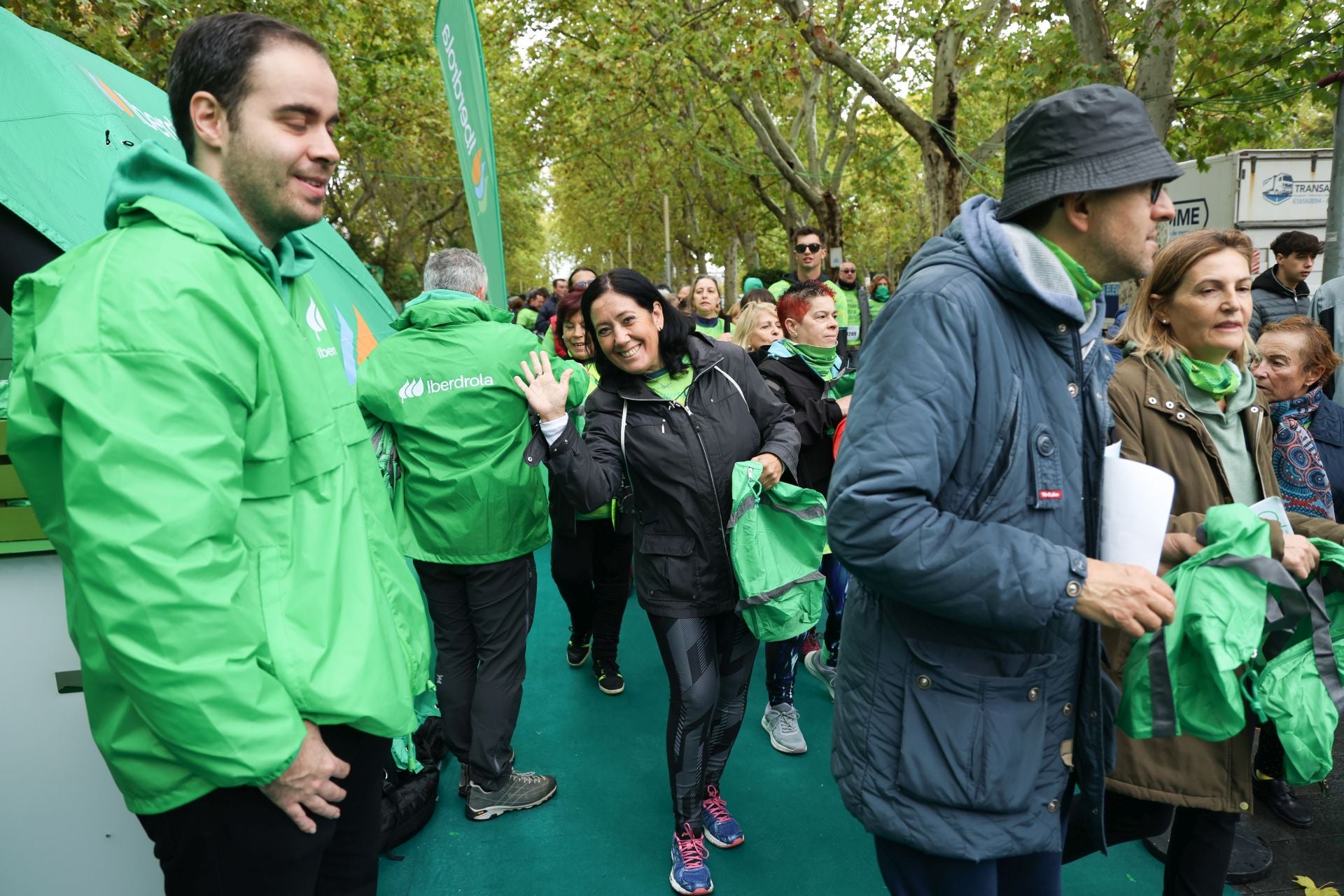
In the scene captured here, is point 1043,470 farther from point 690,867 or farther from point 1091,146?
point 690,867

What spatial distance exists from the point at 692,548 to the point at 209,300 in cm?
173

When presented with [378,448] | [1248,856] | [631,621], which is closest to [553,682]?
[631,621]

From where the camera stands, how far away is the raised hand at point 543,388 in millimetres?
2738

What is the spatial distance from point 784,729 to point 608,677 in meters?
1.04

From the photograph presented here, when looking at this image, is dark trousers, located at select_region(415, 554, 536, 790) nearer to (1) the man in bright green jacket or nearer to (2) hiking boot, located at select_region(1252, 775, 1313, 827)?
(1) the man in bright green jacket

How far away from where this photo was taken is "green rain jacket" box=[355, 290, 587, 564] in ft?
9.88

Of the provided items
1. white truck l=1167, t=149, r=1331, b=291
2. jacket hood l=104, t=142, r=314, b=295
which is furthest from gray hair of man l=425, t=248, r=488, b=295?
white truck l=1167, t=149, r=1331, b=291

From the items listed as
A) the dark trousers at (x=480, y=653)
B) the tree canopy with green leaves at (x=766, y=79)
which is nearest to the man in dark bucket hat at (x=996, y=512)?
the dark trousers at (x=480, y=653)

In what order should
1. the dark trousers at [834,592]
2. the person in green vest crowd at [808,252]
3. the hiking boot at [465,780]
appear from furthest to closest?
the person in green vest crowd at [808,252], the dark trousers at [834,592], the hiking boot at [465,780]

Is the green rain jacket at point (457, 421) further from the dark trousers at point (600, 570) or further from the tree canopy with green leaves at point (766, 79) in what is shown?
the tree canopy with green leaves at point (766, 79)

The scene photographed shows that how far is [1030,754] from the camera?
160cm

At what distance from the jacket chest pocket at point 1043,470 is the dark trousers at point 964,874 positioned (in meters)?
0.72

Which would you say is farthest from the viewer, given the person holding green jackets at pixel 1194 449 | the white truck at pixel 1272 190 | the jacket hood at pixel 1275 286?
Result: the white truck at pixel 1272 190

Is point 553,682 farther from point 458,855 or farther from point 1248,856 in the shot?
point 1248,856
